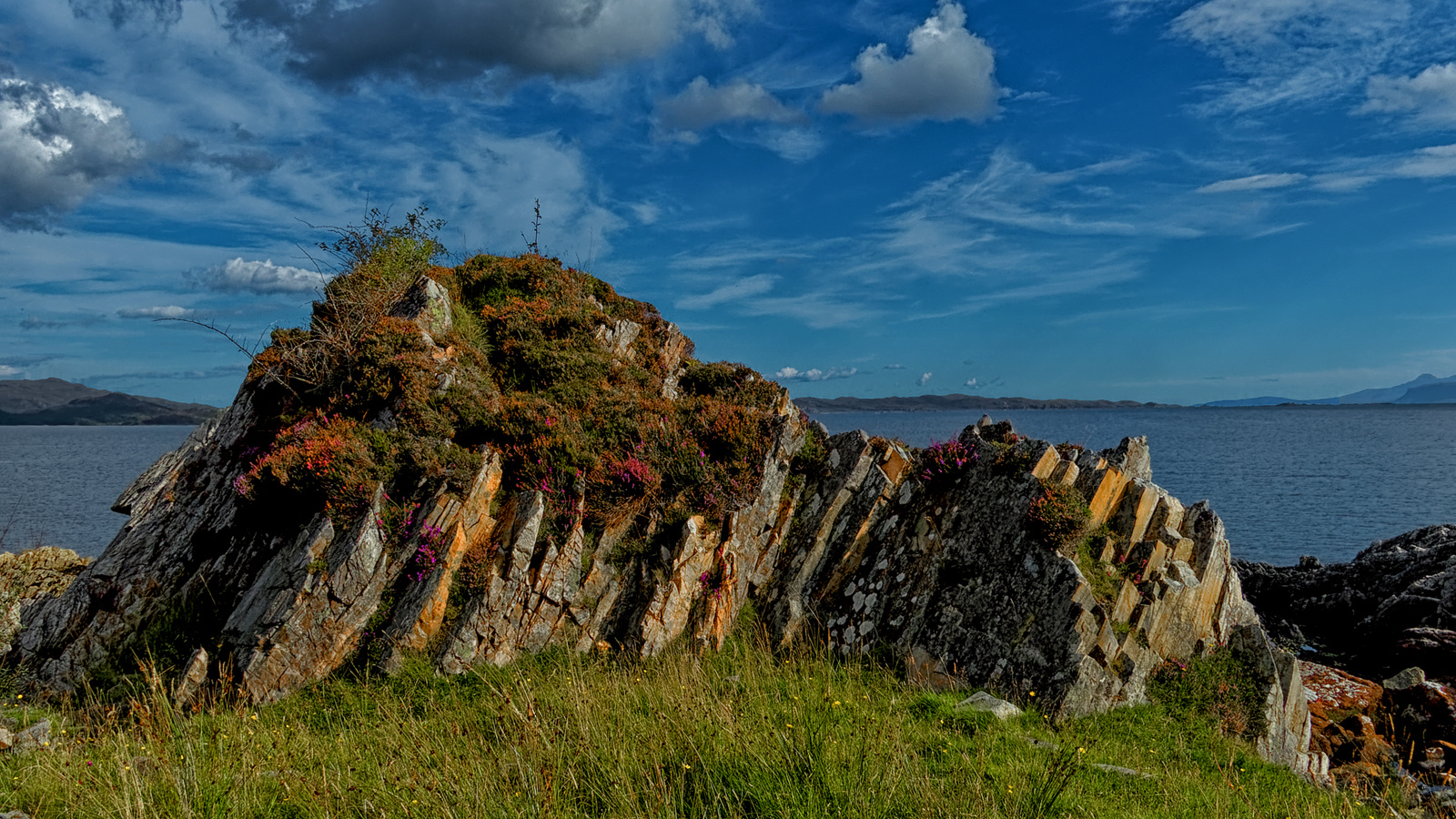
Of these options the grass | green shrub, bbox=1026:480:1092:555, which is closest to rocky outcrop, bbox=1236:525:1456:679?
green shrub, bbox=1026:480:1092:555

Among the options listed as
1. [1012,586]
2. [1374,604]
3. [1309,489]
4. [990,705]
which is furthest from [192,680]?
[1309,489]

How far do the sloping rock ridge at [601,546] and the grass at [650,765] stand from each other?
1.96m

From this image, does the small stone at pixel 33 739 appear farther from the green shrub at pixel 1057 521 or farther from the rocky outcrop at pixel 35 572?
the green shrub at pixel 1057 521

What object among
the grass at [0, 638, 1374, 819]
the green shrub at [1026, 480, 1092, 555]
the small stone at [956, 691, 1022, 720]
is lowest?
the small stone at [956, 691, 1022, 720]

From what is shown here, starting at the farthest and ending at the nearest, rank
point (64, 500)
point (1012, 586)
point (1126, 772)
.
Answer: point (64, 500) → point (1012, 586) → point (1126, 772)

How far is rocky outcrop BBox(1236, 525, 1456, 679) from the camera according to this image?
2139 centimetres

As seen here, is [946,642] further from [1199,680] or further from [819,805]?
[819,805]

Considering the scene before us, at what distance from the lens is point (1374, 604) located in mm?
25719

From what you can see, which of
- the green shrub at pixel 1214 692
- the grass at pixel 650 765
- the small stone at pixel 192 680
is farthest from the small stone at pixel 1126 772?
the small stone at pixel 192 680

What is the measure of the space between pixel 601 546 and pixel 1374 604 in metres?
27.6

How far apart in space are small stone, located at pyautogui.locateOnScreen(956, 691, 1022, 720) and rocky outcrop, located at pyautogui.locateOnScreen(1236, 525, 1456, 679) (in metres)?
17.0

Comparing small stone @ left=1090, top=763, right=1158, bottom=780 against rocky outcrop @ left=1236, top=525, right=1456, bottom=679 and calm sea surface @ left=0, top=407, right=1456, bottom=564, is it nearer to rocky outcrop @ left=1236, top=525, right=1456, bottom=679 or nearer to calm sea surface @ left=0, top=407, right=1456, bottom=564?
calm sea surface @ left=0, top=407, right=1456, bottom=564

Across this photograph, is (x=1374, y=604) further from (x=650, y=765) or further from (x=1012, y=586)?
(x=650, y=765)

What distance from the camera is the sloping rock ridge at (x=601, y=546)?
13422mm
